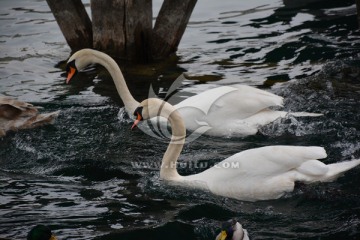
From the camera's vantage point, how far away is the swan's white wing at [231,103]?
7652 millimetres

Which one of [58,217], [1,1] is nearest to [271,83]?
[58,217]

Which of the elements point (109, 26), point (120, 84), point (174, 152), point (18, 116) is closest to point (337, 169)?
point (174, 152)

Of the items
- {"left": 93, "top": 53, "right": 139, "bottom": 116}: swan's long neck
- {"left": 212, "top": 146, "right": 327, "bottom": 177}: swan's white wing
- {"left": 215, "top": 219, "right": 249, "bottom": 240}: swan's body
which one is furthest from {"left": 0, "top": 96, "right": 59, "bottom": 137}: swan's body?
{"left": 215, "top": 219, "right": 249, "bottom": 240}: swan's body

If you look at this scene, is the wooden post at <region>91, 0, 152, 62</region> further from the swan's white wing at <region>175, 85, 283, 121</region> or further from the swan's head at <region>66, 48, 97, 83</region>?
the swan's white wing at <region>175, 85, 283, 121</region>

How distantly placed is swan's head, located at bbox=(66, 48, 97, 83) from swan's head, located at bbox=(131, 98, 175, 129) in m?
2.04

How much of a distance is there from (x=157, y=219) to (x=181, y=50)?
570 cm

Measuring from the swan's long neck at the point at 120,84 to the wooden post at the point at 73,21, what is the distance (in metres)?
1.77

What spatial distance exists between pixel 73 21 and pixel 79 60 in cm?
180

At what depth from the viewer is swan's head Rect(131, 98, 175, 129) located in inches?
257

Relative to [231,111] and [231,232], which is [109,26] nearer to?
[231,111]

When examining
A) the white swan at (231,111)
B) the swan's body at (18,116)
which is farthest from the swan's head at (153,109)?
the swan's body at (18,116)

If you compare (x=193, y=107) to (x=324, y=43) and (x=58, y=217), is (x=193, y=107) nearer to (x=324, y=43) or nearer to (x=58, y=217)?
(x=58, y=217)

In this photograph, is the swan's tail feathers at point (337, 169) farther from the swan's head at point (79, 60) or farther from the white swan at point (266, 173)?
the swan's head at point (79, 60)

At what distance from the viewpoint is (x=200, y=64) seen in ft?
33.7
